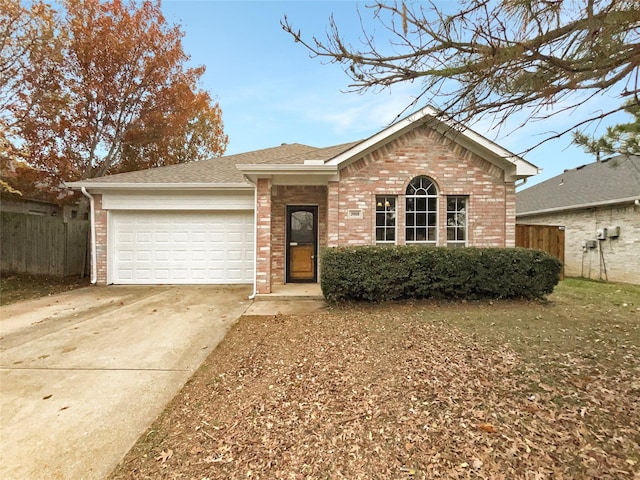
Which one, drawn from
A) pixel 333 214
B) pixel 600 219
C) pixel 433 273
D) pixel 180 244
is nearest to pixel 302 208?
pixel 333 214

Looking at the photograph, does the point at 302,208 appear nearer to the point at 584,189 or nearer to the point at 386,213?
the point at 386,213

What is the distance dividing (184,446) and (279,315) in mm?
3703

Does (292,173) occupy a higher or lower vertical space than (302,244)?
higher

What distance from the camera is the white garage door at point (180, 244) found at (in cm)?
957

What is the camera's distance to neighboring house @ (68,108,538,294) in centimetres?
788

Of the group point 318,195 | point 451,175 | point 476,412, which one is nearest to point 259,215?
point 318,195

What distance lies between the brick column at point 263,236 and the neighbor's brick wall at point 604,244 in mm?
11709

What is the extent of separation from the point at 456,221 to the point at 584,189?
367 inches

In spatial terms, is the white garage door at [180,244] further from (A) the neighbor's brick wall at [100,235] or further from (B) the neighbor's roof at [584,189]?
(B) the neighbor's roof at [584,189]

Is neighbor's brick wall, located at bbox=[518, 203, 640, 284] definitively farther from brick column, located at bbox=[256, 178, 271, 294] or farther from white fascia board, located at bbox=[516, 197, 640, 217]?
brick column, located at bbox=[256, 178, 271, 294]

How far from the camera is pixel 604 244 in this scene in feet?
37.9

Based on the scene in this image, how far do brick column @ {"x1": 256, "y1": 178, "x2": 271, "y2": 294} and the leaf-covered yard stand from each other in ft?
9.17

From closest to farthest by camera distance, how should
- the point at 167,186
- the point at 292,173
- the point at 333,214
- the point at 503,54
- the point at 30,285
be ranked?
the point at 503,54 < the point at 292,173 < the point at 333,214 < the point at 167,186 < the point at 30,285

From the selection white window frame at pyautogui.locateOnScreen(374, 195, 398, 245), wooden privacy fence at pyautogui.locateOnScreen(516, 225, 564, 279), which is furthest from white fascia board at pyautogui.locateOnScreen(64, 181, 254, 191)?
wooden privacy fence at pyautogui.locateOnScreen(516, 225, 564, 279)
